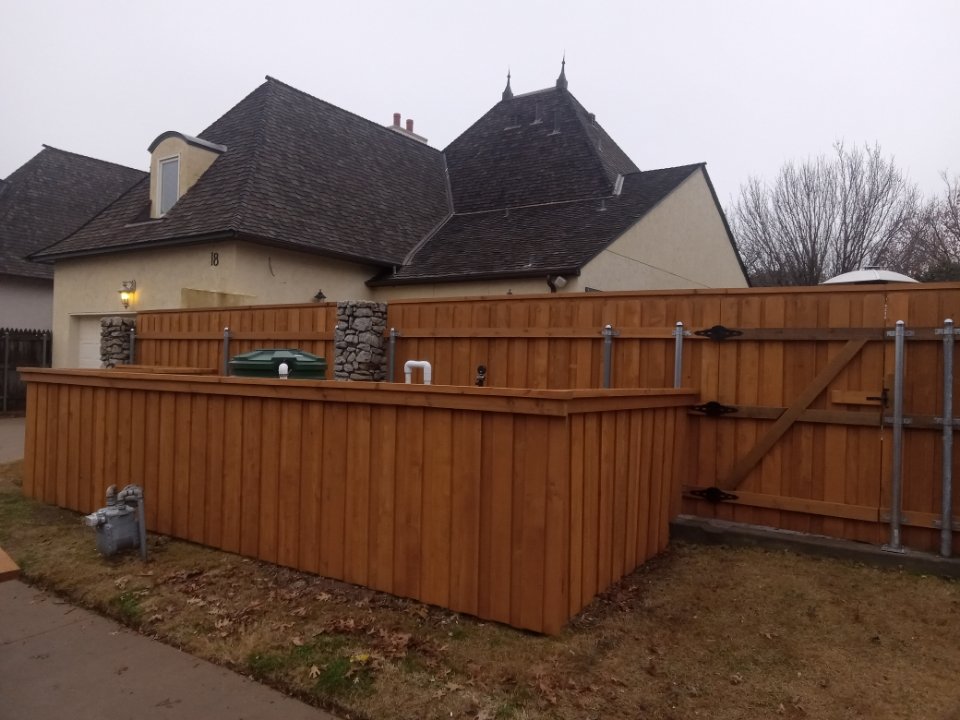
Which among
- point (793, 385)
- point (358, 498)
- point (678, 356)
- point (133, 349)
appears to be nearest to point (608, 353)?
point (678, 356)

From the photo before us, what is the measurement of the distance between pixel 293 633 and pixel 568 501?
183 cm

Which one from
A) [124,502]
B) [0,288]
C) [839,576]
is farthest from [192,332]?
[0,288]

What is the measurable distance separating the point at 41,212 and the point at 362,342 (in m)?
18.1

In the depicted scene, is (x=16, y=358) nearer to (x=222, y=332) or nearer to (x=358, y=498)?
(x=222, y=332)

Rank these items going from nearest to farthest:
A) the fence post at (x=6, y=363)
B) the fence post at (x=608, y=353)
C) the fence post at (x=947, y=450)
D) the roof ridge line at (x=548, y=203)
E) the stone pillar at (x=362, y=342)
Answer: the fence post at (x=947, y=450) < the fence post at (x=608, y=353) < the stone pillar at (x=362, y=342) < the roof ridge line at (x=548, y=203) < the fence post at (x=6, y=363)

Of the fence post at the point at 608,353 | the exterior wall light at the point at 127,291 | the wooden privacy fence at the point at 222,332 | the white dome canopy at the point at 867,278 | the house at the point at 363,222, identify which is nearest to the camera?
the white dome canopy at the point at 867,278

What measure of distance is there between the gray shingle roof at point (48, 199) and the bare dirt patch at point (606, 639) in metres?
17.5

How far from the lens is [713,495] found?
5.92 m

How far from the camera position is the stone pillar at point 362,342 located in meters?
8.29

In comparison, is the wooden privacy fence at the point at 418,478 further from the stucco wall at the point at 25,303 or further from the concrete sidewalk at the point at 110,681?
the stucco wall at the point at 25,303

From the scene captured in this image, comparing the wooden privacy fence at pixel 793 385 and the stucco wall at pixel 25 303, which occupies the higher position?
the stucco wall at pixel 25 303

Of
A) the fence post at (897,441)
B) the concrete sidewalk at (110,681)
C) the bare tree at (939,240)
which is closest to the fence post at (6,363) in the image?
the concrete sidewalk at (110,681)

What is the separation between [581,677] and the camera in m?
3.53

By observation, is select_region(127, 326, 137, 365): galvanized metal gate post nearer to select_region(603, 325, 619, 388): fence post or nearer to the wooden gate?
select_region(603, 325, 619, 388): fence post
